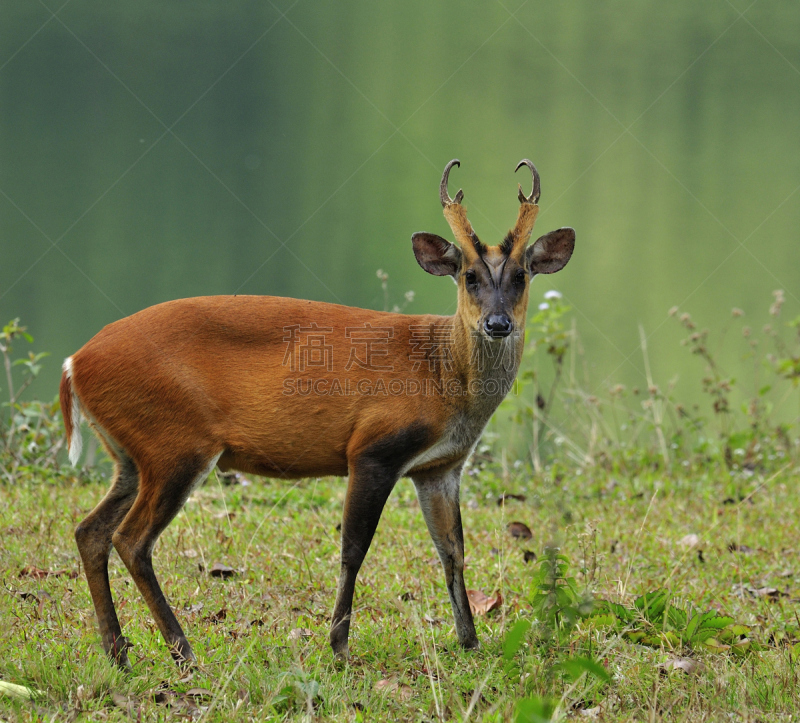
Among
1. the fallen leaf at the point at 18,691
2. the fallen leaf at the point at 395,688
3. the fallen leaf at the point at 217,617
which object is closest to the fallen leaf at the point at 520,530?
the fallen leaf at the point at 217,617

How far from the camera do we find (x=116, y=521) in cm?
355

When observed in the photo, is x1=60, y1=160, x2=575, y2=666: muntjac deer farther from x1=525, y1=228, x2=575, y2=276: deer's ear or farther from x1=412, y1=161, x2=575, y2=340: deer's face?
x1=525, y1=228, x2=575, y2=276: deer's ear

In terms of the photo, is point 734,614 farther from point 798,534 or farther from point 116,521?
point 116,521

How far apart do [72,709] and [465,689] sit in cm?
127

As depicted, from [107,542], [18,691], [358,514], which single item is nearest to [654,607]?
[358,514]

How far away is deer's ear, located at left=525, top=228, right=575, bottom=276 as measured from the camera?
13.0ft

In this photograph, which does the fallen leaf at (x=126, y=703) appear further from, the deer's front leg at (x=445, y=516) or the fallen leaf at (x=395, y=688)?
the deer's front leg at (x=445, y=516)

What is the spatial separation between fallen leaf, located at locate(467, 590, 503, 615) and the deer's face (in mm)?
1250

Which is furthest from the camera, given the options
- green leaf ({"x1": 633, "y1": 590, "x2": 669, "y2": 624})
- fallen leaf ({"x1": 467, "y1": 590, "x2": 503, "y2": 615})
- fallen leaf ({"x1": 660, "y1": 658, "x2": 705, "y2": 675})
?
fallen leaf ({"x1": 467, "y1": 590, "x2": 503, "y2": 615})

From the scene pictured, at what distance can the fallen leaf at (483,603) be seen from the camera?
4039mm

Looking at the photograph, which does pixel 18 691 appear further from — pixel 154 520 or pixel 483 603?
pixel 483 603

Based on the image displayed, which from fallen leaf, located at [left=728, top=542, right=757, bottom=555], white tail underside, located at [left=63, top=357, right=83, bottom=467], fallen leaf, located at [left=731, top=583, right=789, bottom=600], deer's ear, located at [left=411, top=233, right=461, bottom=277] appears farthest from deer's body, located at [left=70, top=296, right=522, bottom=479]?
fallen leaf, located at [left=728, top=542, right=757, bottom=555]

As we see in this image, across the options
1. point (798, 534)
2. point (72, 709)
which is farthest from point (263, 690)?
point (798, 534)

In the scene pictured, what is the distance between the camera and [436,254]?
12.9 ft
